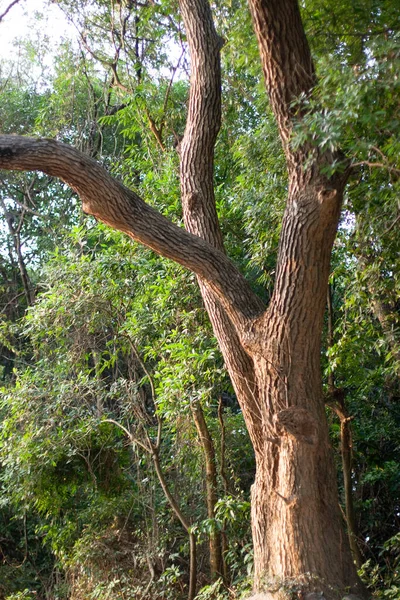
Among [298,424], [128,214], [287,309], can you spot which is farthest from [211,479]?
[128,214]

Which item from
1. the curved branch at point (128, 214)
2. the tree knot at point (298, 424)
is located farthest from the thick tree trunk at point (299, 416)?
the curved branch at point (128, 214)

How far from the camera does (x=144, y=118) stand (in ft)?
21.9

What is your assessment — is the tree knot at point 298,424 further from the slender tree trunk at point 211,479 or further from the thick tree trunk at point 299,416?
the slender tree trunk at point 211,479

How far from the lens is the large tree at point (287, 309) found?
13.2 ft

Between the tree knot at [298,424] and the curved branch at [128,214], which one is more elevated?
the curved branch at [128,214]

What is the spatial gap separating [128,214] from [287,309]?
Answer: 1081 mm

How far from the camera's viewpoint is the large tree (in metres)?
4.02

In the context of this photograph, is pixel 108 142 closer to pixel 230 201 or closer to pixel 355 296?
pixel 230 201

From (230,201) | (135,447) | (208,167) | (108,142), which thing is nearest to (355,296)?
(208,167)

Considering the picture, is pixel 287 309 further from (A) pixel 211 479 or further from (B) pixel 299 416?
(A) pixel 211 479

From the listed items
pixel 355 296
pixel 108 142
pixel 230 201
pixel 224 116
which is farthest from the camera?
pixel 108 142

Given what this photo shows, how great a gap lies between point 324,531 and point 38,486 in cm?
321

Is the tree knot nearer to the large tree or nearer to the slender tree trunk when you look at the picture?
the large tree

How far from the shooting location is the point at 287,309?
4211 mm
